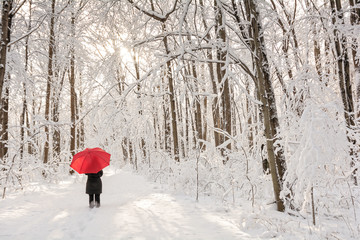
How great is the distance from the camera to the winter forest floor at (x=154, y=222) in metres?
3.06

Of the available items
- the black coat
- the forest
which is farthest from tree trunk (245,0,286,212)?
the black coat

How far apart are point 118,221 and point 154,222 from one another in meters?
0.62

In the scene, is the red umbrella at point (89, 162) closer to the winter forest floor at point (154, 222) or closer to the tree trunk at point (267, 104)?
the winter forest floor at point (154, 222)

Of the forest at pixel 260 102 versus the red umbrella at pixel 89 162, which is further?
the red umbrella at pixel 89 162

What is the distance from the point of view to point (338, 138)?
8.25ft

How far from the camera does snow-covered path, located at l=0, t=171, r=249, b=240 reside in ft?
10.5

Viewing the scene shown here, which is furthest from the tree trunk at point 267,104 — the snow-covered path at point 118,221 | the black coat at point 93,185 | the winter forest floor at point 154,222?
the black coat at point 93,185

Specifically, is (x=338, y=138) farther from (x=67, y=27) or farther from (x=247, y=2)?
(x=67, y=27)

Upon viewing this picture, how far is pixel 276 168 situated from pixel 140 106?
4.85 m

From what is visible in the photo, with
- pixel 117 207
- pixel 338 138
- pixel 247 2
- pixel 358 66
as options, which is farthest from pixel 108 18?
pixel 358 66

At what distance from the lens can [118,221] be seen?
384 cm

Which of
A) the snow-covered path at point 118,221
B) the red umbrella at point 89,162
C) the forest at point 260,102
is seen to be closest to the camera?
the forest at point 260,102

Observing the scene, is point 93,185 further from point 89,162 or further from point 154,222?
point 154,222

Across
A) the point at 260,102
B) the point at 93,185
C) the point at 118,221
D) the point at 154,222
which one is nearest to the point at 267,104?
the point at 260,102
